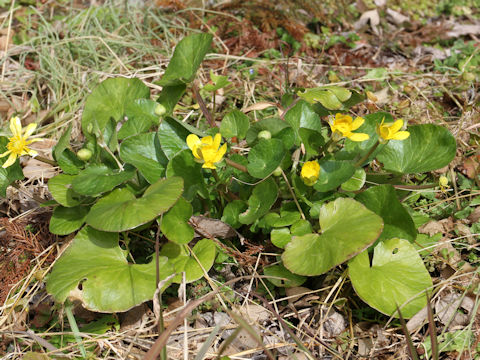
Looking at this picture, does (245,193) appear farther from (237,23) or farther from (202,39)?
(237,23)

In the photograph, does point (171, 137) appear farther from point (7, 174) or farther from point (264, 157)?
point (7, 174)

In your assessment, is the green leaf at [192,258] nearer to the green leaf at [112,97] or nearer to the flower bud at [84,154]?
the flower bud at [84,154]

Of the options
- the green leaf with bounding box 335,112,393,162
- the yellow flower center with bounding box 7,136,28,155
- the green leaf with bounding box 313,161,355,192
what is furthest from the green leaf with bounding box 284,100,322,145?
the yellow flower center with bounding box 7,136,28,155

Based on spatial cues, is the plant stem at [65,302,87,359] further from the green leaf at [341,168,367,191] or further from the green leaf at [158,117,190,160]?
the green leaf at [341,168,367,191]

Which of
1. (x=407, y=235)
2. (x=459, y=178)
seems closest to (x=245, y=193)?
(x=407, y=235)

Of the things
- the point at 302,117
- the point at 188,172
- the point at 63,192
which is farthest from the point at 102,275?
the point at 302,117
